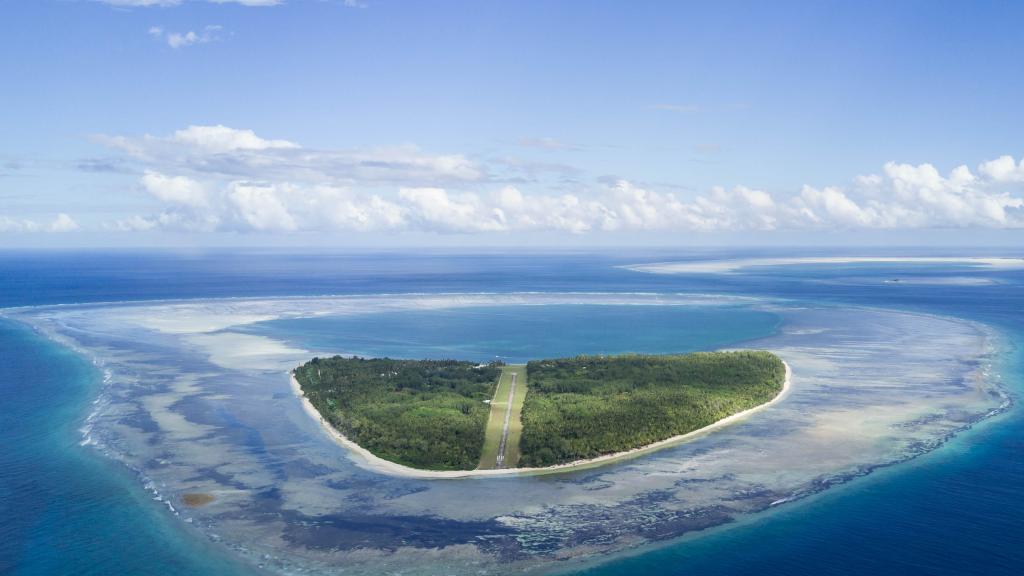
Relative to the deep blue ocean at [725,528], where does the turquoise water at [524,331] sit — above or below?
above

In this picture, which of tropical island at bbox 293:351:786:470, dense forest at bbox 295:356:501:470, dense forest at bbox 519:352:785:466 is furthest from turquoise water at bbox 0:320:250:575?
dense forest at bbox 519:352:785:466

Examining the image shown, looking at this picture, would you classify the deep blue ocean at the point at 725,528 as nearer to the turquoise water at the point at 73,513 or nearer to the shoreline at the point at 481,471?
the turquoise water at the point at 73,513

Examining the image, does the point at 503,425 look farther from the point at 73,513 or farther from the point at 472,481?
the point at 73,513

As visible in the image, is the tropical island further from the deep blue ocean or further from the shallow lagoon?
the deep blue ocean

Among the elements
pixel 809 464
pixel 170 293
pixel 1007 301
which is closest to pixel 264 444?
pixel 809 464

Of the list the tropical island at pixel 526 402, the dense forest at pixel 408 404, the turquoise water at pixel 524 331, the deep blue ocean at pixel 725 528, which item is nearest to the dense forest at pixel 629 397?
the tropical island at pixel 526 402

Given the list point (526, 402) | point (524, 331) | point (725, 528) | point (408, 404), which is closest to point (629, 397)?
point (526, 402)

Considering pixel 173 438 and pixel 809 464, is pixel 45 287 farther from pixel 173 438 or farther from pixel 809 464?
pixel 809 464
